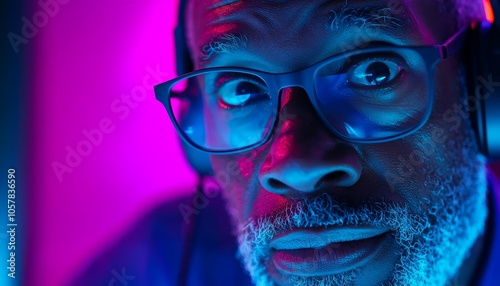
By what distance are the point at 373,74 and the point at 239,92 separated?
0.31m

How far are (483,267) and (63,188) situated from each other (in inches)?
46.1

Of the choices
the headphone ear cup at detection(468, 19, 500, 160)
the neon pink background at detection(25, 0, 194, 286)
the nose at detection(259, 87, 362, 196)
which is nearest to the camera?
the nose at detection(259, 87, 362, 196)

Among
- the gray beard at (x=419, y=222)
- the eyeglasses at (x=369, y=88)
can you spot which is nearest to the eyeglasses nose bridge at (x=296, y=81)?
the eyeglasses at (x=369, y=88)

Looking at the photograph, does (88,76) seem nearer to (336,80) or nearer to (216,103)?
(216,103)

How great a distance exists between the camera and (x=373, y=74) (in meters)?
0.91

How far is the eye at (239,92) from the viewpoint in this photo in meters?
1.03

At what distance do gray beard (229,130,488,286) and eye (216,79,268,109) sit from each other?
27 cm

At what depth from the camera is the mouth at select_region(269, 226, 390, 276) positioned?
876 millimetres

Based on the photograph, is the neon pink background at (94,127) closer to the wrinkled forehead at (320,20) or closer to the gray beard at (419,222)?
the wrinkled forehead at (320,20)

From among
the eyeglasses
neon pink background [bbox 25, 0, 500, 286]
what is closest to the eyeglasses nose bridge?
the eyeglasses

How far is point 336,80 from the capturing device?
90 cm

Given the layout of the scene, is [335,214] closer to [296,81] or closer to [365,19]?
[296,81]

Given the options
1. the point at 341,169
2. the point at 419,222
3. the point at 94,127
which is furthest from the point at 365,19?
the point at 94,127

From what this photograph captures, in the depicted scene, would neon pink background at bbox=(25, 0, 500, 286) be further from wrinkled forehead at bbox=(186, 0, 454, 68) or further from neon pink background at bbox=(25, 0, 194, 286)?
wrinkled forehead at bbox=(186, 0, 454, 68)
